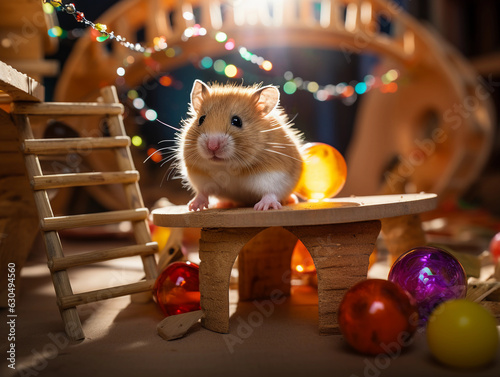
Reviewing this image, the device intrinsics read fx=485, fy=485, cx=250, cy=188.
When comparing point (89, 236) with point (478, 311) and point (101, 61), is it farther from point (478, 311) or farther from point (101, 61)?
point (478, 311)

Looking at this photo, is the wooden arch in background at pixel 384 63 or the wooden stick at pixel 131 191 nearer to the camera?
the wooden stick at pixel 131 191

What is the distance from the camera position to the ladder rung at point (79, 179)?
1792 mm

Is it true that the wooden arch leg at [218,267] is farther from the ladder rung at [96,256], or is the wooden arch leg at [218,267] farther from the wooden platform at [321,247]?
the ladder rung at [96,256]

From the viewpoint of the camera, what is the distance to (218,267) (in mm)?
1653

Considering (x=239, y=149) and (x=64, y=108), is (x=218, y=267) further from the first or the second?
(x=64, y=108)

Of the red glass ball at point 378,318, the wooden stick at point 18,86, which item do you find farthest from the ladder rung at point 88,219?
the red glass ball at point 378,318

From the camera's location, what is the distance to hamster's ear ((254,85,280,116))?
71.2 inches

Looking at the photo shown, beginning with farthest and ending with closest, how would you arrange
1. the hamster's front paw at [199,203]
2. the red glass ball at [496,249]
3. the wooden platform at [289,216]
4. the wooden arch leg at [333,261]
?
the red glass ball at [496,249] < the hamster's front paw at [199,203] < the wooden arch leg at [333,261] < the wooden platform at [289,216]

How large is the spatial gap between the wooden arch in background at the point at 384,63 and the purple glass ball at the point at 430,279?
1.90 m

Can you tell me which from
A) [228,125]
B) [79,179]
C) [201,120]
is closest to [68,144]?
[79,179]

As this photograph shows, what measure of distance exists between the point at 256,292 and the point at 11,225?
44.0 inches

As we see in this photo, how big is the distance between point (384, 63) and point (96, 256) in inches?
153

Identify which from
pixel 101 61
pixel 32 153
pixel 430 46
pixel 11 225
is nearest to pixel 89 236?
pixel 101 61

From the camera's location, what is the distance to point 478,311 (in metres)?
1.27
